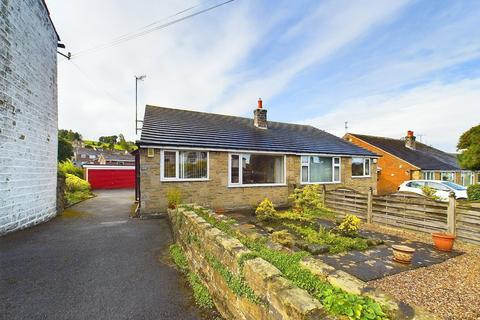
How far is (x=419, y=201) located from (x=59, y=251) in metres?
10.8

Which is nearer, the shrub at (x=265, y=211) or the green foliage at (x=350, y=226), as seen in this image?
the green foliage at (x=350, y=226)

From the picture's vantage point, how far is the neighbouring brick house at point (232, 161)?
9719mm

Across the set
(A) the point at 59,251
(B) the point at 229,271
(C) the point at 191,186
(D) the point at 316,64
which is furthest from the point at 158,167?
(D) the point at 316,64

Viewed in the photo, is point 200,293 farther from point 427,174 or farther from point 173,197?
point 427,174

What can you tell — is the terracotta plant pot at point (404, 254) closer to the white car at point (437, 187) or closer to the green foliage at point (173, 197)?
the green foliage at point (173, 197)

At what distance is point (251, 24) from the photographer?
8664mm

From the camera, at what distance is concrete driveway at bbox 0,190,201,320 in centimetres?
325

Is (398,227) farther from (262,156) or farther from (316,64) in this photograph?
(316,64)

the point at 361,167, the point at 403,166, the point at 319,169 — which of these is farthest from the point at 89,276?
the point at 403,166

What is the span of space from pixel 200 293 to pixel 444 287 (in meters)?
4.40

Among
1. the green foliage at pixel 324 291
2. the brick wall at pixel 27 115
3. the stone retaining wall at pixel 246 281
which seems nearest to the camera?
the green foliage at pixel 324 291

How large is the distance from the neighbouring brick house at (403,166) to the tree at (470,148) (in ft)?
13.0

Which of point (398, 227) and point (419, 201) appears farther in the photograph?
point (398, 227)

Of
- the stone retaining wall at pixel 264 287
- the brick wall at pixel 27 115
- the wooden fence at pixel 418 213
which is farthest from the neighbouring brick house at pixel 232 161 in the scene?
the stone retaining wall at pixel 264 287
